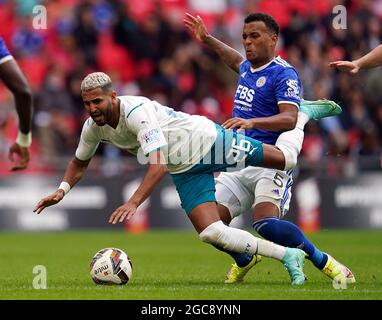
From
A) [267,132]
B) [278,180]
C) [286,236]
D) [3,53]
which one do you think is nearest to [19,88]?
[3,53]

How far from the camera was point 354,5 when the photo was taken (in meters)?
22.3

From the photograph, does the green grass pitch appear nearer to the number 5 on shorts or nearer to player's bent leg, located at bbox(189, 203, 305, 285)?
Result: player's bent leg, located at bbox(189, 203, 305, 285)

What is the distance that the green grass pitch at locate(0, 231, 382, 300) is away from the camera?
363 inches

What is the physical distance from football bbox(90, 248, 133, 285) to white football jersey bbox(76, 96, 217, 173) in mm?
981

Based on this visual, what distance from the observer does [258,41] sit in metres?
10.7

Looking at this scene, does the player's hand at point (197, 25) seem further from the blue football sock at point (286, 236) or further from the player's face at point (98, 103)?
the blue football sock at point (286, 236)

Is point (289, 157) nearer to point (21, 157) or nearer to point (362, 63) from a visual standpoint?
point (362, 63)

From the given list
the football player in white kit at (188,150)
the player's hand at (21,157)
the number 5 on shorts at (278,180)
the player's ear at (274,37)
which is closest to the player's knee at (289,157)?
the football player in white kit at (188,150)

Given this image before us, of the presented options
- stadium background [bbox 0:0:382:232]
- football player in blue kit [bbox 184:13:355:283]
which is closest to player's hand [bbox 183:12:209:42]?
football player in blue kit [bbox 184:13:355:283]

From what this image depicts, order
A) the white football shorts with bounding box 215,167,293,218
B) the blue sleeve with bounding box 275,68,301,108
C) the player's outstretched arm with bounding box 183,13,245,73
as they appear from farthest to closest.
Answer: the player's outstretched arm with bounding box 183,13,245,73 < the white football shorts with bounding box 215,167,293,218 < the blue sleeve with bounding box 275,68,301,108

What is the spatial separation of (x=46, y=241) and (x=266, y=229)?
8036 mm

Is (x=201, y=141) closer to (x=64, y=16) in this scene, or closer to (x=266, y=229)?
(x=266, y=229)

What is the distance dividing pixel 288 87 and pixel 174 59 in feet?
36.0
